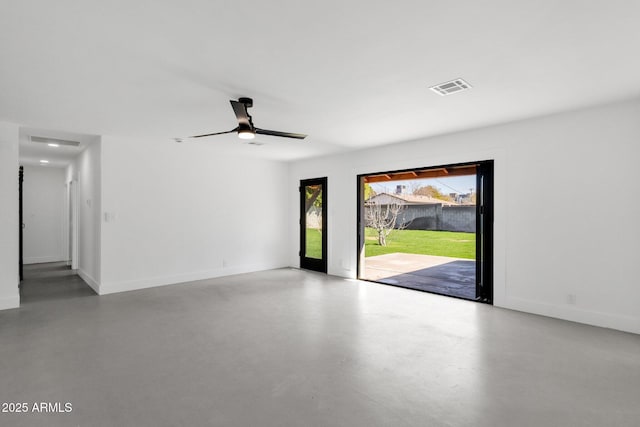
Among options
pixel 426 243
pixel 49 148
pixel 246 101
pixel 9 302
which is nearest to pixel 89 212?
pixel 49 148

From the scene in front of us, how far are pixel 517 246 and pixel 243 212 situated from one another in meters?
5.31

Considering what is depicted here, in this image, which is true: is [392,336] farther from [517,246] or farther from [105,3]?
[105,3]

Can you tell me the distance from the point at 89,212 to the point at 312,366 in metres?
5.51

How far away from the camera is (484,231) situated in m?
4.77

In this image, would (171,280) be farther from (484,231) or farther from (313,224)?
(484,231)

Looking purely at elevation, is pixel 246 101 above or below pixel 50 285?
above

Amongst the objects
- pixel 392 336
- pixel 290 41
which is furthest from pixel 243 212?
pixel 290 41

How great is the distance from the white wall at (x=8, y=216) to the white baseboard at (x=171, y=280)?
1.10 m

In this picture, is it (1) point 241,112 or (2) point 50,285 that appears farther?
(2) point 50,285

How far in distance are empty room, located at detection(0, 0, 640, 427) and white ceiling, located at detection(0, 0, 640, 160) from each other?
0.02m

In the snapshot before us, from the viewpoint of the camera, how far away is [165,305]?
462 cm

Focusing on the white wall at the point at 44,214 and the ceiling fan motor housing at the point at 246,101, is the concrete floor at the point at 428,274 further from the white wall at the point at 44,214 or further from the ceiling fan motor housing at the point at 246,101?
the white wall at the point at 44,214

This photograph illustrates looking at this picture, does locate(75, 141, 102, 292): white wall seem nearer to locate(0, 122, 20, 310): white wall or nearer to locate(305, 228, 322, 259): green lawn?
locate(0, 122, 20, 310): white wall

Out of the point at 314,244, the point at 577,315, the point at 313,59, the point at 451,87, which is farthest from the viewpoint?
the point at 314,244
